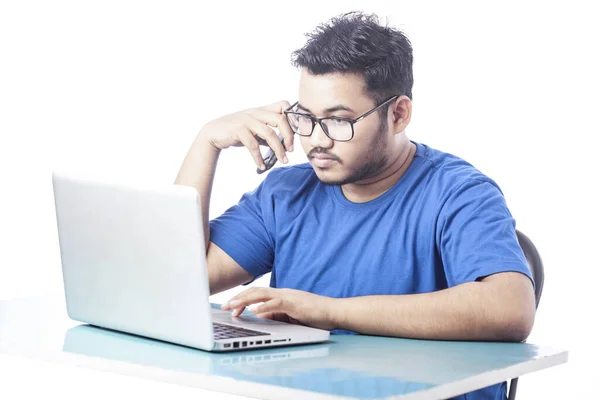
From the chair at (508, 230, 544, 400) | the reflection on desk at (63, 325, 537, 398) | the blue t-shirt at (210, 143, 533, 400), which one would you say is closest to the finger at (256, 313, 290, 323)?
the reflection on desk at (63, 325, 537, 398)

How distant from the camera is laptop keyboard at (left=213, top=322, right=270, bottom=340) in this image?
182cm

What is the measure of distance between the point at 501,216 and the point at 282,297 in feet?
1.70

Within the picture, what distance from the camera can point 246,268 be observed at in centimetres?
244

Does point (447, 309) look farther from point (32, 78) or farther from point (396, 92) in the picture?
point (32, 78)

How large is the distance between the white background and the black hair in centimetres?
135

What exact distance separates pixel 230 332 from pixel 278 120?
64 cm

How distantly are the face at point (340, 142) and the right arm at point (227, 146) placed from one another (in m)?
0.11

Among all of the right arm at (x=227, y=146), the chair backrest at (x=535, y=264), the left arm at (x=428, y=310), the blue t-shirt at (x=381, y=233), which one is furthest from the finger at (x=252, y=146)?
the chair backrest at (x=535, y=264)

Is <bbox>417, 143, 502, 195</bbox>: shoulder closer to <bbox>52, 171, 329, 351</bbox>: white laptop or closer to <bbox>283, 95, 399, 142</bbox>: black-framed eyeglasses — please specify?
<bbox>283, 95, 399, 142</bbox>: black-framed eyeglasses

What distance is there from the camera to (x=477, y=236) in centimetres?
205

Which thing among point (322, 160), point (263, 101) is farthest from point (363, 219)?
point (263, 101)

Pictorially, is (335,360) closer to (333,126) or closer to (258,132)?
(333,126)

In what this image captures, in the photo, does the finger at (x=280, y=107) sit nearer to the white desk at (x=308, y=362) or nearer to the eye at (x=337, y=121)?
the eye at (x=337, y=121)

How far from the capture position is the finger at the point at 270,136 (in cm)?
230
